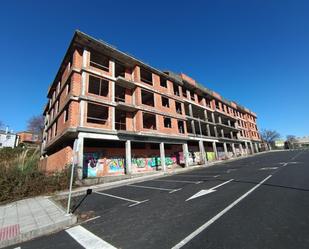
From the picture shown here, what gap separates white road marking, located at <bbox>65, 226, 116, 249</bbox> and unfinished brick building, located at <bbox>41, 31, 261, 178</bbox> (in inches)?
242

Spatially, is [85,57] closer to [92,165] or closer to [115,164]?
[92,165]

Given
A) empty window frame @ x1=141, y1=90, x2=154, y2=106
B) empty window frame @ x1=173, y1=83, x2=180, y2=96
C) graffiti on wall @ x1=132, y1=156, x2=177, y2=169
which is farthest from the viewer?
empty window frame @ x1=173, y1=83, x2=180, y2=96

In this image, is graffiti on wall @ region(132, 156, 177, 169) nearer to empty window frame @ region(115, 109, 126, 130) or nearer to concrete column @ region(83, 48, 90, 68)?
empty window frame @ region(115, 109, 126, 130)

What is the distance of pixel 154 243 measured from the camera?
163 inches

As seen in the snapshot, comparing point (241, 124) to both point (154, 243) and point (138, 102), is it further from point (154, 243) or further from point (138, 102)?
point (154, 243)

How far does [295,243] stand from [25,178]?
13603 millimetres

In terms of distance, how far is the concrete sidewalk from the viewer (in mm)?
5180

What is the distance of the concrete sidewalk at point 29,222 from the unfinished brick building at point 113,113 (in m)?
4.14

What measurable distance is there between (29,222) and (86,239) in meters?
3.02

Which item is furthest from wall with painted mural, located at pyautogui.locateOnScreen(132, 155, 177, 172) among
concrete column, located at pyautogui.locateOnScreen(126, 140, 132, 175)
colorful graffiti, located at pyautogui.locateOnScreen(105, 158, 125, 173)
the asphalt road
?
the asphalt road

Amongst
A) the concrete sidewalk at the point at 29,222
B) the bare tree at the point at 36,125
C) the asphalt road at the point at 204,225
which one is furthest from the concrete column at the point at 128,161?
the bare tree at the point at 36,125

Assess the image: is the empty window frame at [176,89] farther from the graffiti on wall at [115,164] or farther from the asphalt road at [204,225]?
the asphalt road at [204,225]

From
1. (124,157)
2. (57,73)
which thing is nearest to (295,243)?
(124,157)

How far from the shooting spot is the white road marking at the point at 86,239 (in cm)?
432
